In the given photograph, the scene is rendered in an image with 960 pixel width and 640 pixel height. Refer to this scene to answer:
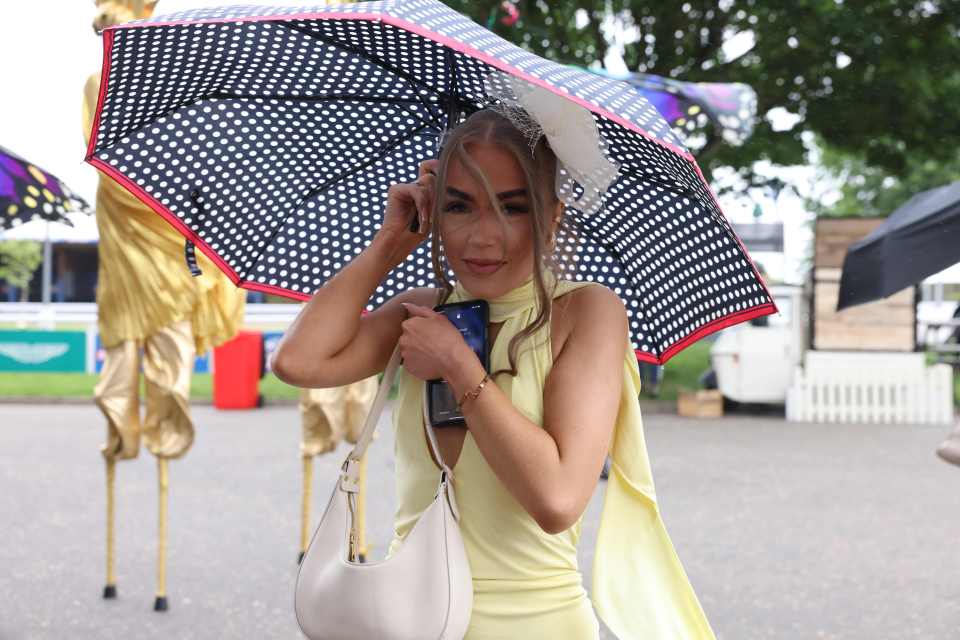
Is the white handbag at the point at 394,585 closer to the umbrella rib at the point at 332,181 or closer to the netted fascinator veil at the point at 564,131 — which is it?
the netted fascinator veil at the point at 564,131

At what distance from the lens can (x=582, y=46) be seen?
1536 centimetres

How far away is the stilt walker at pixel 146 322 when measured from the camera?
13.4 feet

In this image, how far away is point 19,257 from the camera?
32031 millimetres

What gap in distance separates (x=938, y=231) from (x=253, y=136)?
2.82m

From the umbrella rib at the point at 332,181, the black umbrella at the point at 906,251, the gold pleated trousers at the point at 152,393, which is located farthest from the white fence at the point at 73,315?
the umbrella rib at the point at 332,181

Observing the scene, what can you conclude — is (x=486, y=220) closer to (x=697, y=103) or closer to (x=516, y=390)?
(x=516, y=390)

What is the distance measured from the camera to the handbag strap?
1.51 metres

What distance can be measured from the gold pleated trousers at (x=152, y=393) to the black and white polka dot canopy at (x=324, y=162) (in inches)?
82.1

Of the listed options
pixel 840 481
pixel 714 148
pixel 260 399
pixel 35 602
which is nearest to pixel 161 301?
pixel 35 602

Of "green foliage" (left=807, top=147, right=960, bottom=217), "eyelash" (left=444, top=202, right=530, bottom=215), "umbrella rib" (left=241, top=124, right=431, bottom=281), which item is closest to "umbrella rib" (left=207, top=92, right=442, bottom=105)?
"umbrella rib" (left=241, top=124, right=431, bottom=281)

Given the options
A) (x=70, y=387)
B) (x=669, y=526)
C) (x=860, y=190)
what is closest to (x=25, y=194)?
(x=669, y=526)

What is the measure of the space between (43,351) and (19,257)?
17.2 m

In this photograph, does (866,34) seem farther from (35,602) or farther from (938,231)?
(35,602)

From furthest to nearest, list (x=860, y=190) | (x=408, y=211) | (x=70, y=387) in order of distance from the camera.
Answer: (x=860, y=190) → (x=70, y=387) → (x=408, y=211)
